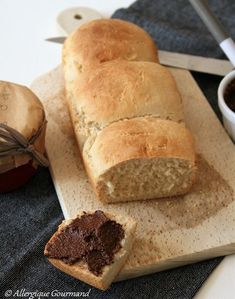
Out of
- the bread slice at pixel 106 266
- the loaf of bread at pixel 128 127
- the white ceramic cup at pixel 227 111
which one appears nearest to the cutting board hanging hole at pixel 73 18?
the loaf of bread at pixel 128 127

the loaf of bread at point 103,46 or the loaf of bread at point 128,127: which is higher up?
the loaf of bread at point 103,46

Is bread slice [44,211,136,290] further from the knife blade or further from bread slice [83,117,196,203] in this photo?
the knife blade

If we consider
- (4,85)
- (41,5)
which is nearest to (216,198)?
(4,85)

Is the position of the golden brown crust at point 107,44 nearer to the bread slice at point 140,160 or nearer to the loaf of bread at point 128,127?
the loaf of bread at point 128,127

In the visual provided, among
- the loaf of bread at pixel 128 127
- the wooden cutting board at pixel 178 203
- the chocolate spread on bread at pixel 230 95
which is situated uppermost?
the loaf of bread at pixel 128 127

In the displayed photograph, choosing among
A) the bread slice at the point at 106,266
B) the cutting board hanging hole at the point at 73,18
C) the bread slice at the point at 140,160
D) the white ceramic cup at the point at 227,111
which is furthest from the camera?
the cutting board hanging hole at the point at 73,18

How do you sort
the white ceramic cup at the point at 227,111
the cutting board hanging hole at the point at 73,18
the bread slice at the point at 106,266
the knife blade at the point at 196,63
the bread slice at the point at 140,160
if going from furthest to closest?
the cutting board hanging hole at the point at 73,18 → the knife blade at the point at 196,63 → the white ceramic cup at the point at 227,111 → the bread slice at the point at 140,160 → the bread slice at the point at 106,266
